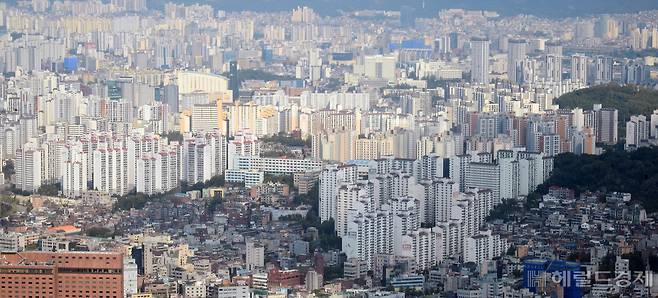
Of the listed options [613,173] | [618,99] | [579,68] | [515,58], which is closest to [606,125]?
[618,99]

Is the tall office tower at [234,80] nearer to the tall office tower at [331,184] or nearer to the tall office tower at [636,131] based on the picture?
the tall office tower at [636,131]

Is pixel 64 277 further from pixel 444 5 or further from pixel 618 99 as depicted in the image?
pixel 444 5

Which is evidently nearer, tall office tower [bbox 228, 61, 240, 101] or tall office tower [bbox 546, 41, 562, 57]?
tall office tower [bbox 228, 61, 240, 101]

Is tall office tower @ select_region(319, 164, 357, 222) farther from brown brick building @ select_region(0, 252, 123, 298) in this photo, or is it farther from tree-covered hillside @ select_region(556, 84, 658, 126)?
brown brick building @ select_region(0, 252, 123, 298)

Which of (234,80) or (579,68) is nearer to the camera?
(579,68)

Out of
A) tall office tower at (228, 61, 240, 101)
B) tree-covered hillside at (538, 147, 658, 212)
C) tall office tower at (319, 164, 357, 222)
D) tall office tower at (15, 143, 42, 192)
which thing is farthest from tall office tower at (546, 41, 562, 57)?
tall office tower at (319, 164, 357, 222)

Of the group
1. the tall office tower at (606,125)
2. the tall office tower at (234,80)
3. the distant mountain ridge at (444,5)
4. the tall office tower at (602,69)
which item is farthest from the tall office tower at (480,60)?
the tall office tower at (606,125)

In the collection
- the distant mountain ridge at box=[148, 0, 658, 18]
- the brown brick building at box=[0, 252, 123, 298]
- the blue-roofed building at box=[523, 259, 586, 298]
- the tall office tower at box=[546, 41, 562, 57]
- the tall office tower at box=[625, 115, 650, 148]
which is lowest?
the blue-roofed building at box=[523, 259, 586, 298]
